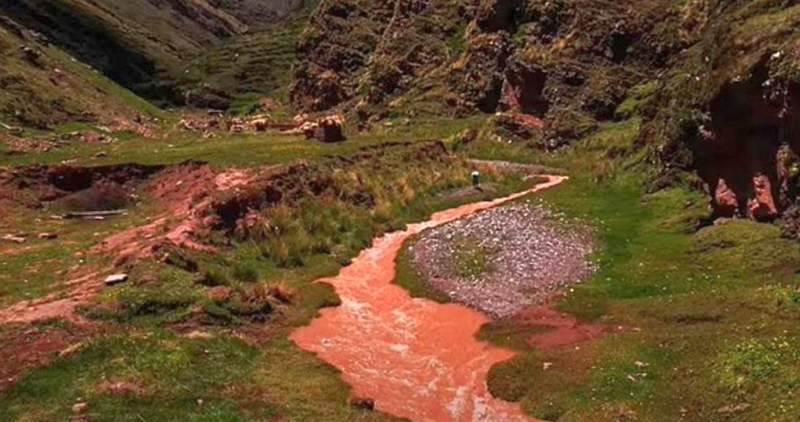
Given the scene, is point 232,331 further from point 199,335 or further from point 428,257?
point 428,257

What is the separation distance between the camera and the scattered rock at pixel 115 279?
32562mm

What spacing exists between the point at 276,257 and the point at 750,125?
24.0 metres

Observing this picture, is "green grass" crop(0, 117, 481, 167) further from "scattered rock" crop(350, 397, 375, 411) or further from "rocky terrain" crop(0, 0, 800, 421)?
"scattered rock" crop(350, 397, 375, 411)

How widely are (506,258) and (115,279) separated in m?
18.2

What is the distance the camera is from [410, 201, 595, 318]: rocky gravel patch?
114ft

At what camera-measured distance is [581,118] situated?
262 feet

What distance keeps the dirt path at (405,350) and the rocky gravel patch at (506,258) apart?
1614 millimetres

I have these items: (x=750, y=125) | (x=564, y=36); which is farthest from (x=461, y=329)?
(x=564, y=36)

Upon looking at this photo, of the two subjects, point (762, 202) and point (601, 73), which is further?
point (601, 73)

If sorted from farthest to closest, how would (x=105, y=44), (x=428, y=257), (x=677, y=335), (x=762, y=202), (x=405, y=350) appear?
(x=105, y=44), (x=428, y=257), (x=762, y=202), (x=405, y=350), (x=677, y=335)

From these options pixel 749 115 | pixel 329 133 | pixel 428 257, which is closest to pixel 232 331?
pixel 428 257

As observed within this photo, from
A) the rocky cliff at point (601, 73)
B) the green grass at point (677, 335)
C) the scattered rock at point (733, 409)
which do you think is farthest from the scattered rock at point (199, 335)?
the rocky cliff at point (601, 73)

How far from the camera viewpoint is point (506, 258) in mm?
39156

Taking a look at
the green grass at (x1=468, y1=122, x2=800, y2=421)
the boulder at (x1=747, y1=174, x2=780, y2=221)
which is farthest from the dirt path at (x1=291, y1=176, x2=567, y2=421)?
the boulder at (x1=747, y1=174, x2=780, y2=221)
